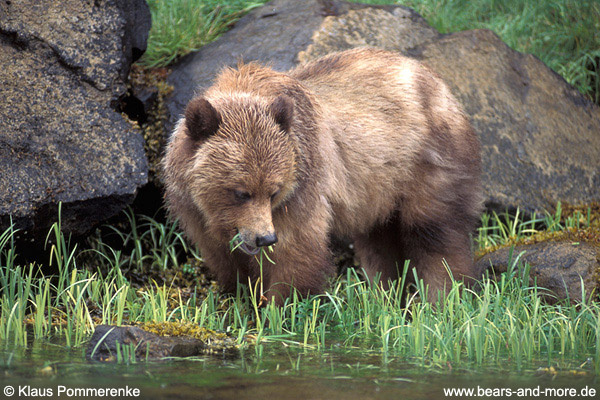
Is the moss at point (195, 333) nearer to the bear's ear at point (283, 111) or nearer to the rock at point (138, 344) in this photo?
the rock at point (138, 344)

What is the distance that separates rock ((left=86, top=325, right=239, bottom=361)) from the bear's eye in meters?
1.04

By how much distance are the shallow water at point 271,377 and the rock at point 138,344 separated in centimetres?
10

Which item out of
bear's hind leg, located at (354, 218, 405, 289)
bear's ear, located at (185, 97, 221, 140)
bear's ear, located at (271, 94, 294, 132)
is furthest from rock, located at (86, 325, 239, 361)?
bear's hind leg, located at (354, 218, 405, 289)

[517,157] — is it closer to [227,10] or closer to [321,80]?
[321,80]

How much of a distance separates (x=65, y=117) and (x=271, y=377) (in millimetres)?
3844

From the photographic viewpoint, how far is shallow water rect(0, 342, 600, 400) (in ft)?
11.4

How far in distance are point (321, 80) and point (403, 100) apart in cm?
76

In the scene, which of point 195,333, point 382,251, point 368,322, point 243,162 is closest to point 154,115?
point 382,251

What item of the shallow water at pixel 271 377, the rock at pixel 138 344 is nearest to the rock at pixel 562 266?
the shallow water at pixel 271 377

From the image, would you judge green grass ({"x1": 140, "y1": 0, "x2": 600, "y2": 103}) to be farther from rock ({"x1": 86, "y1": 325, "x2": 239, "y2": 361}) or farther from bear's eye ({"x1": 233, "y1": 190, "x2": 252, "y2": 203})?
rock ({"x1": 86, "y1": 325, "x2": 239, "y2": 361})

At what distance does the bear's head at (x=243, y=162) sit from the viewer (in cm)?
488

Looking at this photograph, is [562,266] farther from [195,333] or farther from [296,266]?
[195,333]

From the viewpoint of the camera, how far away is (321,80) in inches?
250

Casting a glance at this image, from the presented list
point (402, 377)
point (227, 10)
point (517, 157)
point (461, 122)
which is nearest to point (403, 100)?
point (461, 122)
